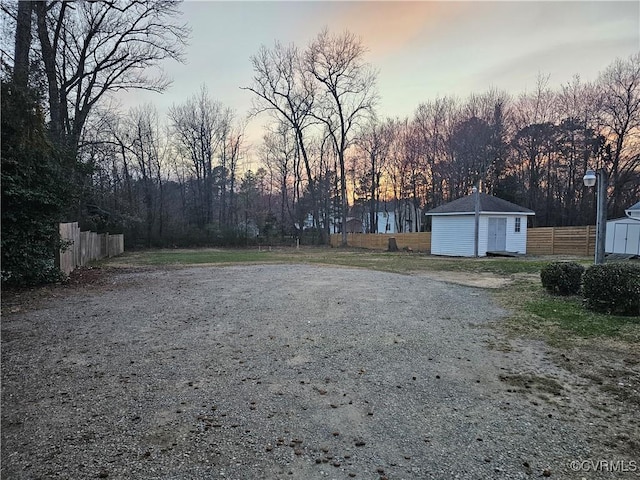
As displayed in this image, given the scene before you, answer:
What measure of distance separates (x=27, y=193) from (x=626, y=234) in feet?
71.8

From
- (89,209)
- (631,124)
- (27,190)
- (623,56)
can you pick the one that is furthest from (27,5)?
(631,124)

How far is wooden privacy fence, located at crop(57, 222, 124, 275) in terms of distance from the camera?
11039 mm

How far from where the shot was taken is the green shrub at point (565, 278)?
770cm

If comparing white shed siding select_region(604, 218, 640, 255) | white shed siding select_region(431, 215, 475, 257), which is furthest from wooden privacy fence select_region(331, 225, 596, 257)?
white shed siding select_region(431, 215, 475, 257)

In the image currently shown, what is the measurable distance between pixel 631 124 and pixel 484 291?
74.3 feet

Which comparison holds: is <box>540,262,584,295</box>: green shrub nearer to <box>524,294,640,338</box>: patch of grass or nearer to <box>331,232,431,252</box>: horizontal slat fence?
<box>524,294,640,338</box>: patch of grass

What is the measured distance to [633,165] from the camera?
23.9m

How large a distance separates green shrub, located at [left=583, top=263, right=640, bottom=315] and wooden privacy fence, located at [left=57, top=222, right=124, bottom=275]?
39.3ft

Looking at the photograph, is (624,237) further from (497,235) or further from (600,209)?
(600,209)

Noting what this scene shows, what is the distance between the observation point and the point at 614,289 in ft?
19.9

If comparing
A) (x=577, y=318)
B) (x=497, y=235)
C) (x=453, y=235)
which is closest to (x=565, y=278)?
(x=577, y=318)

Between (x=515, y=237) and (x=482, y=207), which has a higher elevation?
(x=482, y=207)

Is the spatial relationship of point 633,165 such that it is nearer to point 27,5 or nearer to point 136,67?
point 136,67

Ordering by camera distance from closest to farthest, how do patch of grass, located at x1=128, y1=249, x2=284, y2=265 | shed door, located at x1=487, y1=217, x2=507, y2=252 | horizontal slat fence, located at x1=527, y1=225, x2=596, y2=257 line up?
patch of grass, located at x1=128, y1=249, x2=284, y2=265 → horizontal slat fence, located at x1=527, y1=225, x2=596, y2=257 → shed door, located at x1=487, y1=217, x2=507, y2=252
